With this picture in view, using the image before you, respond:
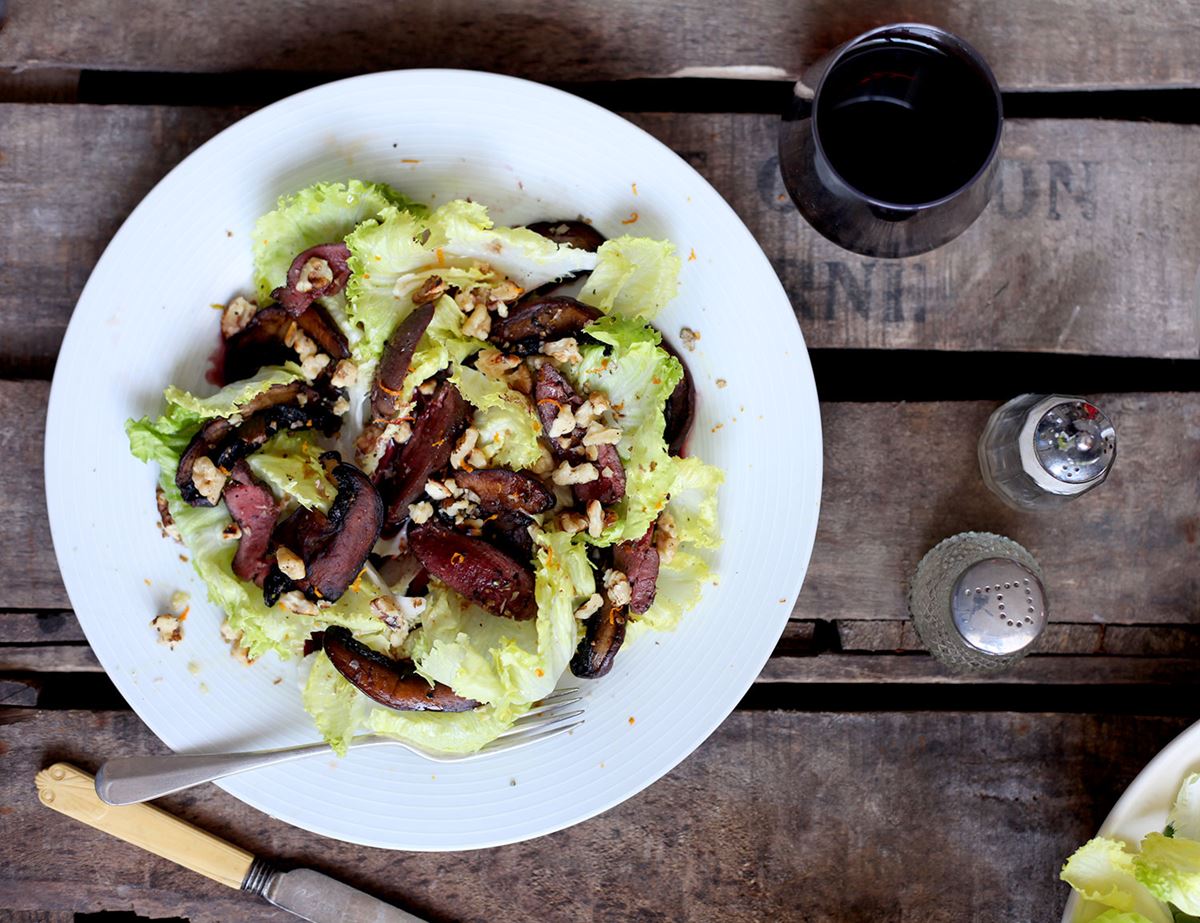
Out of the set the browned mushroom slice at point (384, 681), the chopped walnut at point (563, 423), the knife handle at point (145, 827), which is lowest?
the knife handle at point (145, 827)

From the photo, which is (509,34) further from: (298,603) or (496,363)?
(298,603)

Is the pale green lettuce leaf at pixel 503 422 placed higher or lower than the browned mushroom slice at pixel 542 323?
lower

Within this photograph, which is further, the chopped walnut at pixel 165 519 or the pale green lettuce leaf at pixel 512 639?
the chopped walnut at pixel 165 519

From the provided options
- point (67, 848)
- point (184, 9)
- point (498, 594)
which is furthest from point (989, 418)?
point (67, 848)

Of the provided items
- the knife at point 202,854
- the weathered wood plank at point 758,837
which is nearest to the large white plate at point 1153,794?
the weathered wood plank at point 758,837

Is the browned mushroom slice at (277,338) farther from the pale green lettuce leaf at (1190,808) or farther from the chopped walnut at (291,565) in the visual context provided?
the pale green lettuce leaf at (1190,808)

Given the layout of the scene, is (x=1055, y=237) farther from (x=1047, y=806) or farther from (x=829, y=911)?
(x=829, y=911)

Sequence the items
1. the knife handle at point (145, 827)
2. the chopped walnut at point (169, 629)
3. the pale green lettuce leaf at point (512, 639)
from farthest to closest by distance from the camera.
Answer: the knife handle at point (145, 827) → the chopped walnut at point (169, 629) → the pale green lettuce leaf at point (512, 639)
